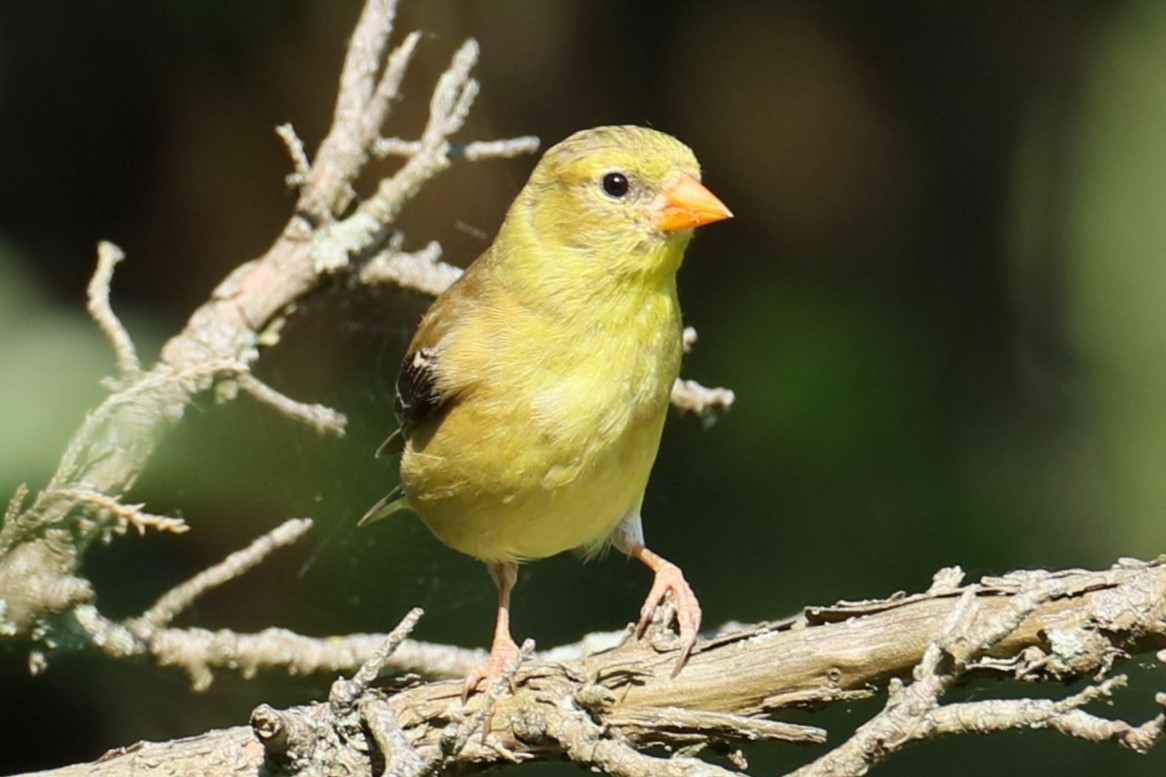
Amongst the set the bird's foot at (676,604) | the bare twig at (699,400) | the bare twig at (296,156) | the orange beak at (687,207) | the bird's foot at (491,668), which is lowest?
the bird's foot at (491,668)

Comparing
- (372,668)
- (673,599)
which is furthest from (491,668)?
(372,668)

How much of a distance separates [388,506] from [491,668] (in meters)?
0.84

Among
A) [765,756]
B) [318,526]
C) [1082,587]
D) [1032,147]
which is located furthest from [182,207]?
[1082,587]

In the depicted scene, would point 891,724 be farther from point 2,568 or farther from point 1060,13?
point 1060,13

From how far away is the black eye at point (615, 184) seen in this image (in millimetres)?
3277

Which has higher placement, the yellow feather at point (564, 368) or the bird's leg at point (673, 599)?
the yellow feather at point (564, 368)

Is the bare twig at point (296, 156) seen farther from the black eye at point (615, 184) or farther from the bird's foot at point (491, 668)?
the bird's foot at point (491, 668)

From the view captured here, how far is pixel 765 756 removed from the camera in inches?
168

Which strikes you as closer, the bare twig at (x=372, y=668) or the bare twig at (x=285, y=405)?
the bare twig at (x=372, y=668)

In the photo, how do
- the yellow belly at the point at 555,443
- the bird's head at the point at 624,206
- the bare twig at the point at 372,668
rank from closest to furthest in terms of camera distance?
the bare twig at the point at 372,668 → the yellow belly at the point at 555,443 → the bird's head at the point at 624,206

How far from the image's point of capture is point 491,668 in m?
3.00

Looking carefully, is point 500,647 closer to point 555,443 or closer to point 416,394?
point 555,443

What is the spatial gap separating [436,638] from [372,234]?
1513mm

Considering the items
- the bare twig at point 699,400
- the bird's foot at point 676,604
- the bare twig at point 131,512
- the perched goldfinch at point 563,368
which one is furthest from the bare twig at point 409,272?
the bare twig at point 131,512
